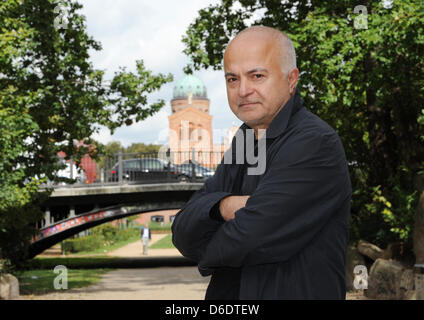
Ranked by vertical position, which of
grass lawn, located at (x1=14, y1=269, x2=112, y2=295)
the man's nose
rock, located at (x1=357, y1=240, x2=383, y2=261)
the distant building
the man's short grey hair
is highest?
the distant building

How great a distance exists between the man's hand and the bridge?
2382 cm

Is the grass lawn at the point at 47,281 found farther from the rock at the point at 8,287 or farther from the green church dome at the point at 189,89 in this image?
the green church dome at the point at 189,89

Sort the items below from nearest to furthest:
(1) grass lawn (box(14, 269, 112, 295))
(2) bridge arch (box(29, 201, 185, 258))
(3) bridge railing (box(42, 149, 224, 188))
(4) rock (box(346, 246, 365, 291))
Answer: (4) rock (box(346, 246, 365, 291))
(1) grass lawn (box(14, 269, 112, 295))
(2) bridge arch (box(29, 201, 185, 258))
(3) bridge railing (box(42, 149, 224, 188))

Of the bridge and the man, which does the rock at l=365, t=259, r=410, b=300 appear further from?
the bridge

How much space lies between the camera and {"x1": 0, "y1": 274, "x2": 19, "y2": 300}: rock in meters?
14.4

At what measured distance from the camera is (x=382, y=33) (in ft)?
36.5

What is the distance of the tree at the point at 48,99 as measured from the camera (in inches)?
486

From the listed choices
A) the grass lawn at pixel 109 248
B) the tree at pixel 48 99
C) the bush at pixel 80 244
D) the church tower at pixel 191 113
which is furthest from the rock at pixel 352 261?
the church tower at pixel 191 113

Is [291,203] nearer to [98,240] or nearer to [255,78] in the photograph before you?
[255,78]

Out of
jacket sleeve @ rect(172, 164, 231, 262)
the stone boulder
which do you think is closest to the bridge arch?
the stone boulder

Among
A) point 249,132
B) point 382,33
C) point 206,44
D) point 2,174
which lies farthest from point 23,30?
point 249,132

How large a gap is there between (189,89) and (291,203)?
11826 cm

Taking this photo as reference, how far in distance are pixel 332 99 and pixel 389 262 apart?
168 inches
